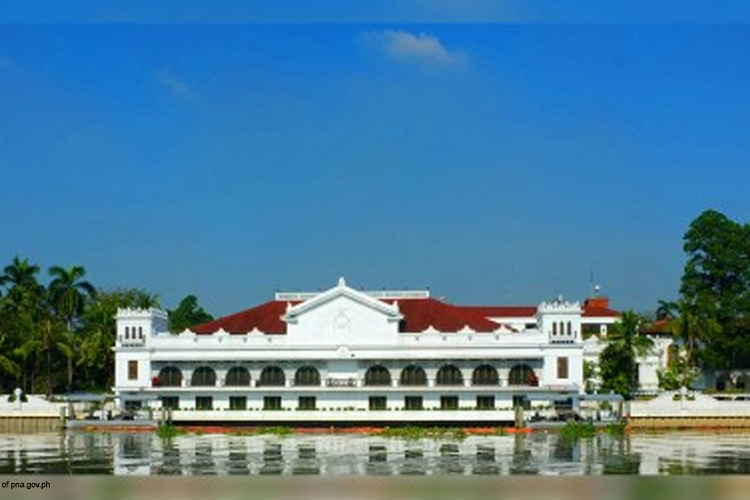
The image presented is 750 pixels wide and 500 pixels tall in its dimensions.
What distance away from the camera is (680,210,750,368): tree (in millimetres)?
57156

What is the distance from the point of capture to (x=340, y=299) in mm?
52188

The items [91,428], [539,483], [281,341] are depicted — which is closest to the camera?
[539,483]

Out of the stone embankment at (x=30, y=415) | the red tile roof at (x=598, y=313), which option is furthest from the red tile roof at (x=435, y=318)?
the red tile roof at (x=598, y=313)

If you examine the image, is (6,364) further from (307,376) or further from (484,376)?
(484,376)

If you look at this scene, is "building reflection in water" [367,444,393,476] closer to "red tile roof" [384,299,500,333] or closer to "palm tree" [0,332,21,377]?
"red tile roof" [384,299,500,333]

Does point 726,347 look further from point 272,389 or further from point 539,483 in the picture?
point 539,483

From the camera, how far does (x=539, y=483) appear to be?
7.88m

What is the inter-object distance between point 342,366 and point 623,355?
14.4 m

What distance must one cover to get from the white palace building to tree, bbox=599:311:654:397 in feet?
14.1

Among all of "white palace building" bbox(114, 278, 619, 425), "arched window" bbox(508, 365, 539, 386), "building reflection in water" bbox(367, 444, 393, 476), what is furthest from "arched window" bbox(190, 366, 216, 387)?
"building reflection in water" bbox(367, 444, 393, 476)

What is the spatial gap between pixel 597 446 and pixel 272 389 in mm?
18008

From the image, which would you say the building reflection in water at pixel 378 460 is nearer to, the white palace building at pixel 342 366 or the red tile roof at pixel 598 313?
the white palace building at pixel 342 366

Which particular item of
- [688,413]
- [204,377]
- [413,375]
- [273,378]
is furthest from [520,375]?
[204,377]

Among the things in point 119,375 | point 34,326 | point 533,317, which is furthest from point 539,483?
point 533,317
